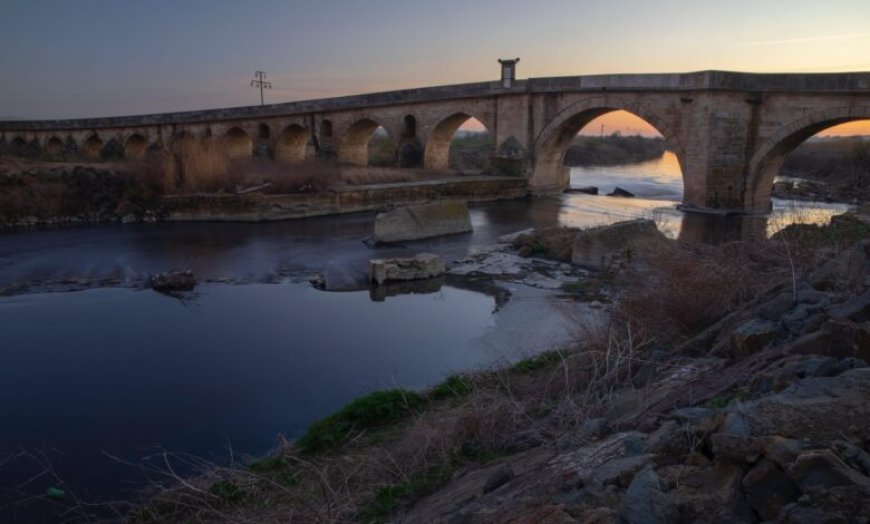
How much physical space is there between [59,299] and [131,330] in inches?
99.1

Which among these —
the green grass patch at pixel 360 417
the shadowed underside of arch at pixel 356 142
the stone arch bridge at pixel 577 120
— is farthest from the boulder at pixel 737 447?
the shadowed underside of arch at pixel 356 142

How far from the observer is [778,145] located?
56.1 feet

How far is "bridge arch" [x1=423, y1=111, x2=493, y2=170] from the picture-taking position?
26359 mm

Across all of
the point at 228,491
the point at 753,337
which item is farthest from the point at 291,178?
the point at 753,337

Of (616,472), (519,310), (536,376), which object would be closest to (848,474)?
(616,472)

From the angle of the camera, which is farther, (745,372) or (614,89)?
(614,89)

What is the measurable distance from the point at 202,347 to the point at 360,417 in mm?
3265

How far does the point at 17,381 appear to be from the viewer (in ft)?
21.8

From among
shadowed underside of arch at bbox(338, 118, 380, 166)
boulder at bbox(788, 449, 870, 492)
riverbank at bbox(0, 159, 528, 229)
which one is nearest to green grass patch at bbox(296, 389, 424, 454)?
boulder at bbox(788, 449, 870, 492)

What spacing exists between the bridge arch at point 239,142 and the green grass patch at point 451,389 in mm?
33966

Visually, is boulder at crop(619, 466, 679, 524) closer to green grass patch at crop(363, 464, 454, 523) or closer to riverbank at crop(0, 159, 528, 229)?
green grass patch at crop(363, 464, 454, 523)

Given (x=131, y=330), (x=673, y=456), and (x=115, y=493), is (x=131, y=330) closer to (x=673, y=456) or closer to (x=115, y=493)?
(x=115, y=493)

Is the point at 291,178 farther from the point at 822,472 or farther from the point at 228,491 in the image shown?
the point at 822,472

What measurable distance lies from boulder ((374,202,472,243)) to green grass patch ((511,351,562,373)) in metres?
8.06
